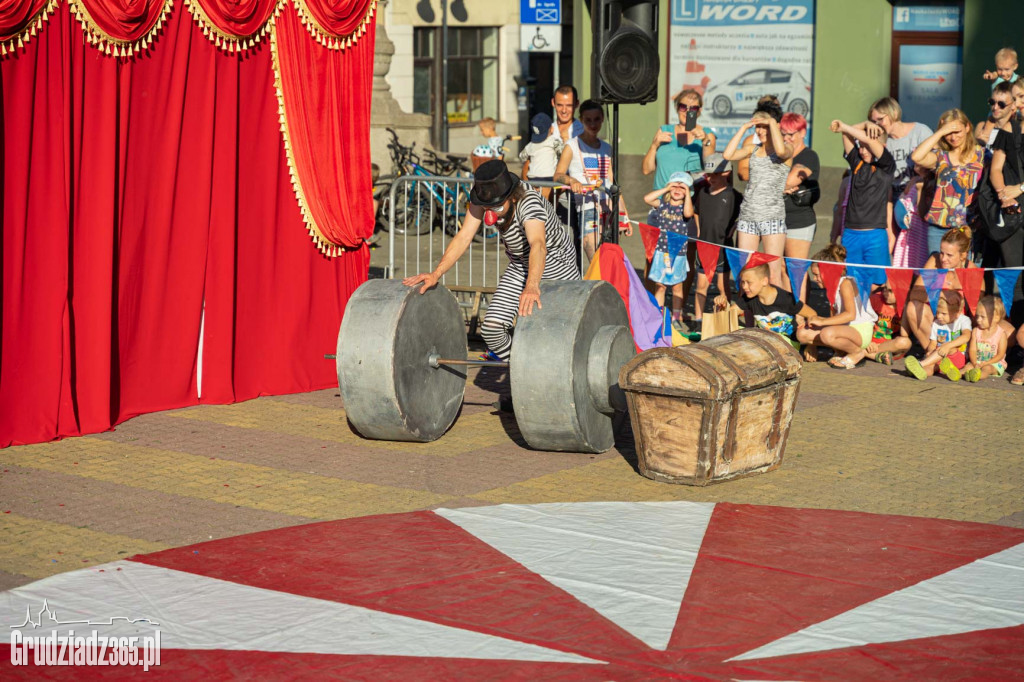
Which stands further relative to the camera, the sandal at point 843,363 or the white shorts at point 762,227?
the white shorts at point 762,227

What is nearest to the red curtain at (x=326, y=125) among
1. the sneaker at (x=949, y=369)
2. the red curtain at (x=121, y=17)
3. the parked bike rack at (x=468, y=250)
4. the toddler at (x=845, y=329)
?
the parked bike rack at (x=468, y=250)

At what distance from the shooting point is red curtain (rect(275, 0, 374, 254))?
970cm

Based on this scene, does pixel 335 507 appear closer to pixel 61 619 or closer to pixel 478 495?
pixel 478 495

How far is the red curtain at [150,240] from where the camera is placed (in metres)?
8.21

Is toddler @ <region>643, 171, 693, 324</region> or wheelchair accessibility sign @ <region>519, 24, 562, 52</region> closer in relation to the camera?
toddler @ <region>643, 171, 693, 324</region>

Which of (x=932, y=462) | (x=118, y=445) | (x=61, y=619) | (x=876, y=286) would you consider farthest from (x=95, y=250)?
(x=876, y=286)

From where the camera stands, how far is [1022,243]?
10.8 metres

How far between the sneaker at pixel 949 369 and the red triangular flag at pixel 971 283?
498 mm

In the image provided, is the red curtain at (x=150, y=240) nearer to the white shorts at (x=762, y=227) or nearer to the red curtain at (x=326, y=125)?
the red curtain at (x=326, y=125)

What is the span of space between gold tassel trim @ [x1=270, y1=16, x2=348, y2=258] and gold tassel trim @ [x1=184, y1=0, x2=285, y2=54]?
0.07 metres

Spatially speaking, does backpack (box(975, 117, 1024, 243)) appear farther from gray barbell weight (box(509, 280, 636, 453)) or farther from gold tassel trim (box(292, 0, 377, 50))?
gold tassel trim (box(292, 0, 377, 50))

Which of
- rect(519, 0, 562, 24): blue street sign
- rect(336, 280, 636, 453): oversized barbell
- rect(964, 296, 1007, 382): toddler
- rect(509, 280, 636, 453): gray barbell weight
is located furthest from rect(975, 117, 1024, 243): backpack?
rect(519, 0, 562, 24): blue street sign

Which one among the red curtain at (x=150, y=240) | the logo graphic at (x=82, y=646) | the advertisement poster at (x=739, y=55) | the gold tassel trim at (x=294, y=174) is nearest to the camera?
the logo graphic at (x=82, y=646)

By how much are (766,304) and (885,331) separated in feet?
3.43
